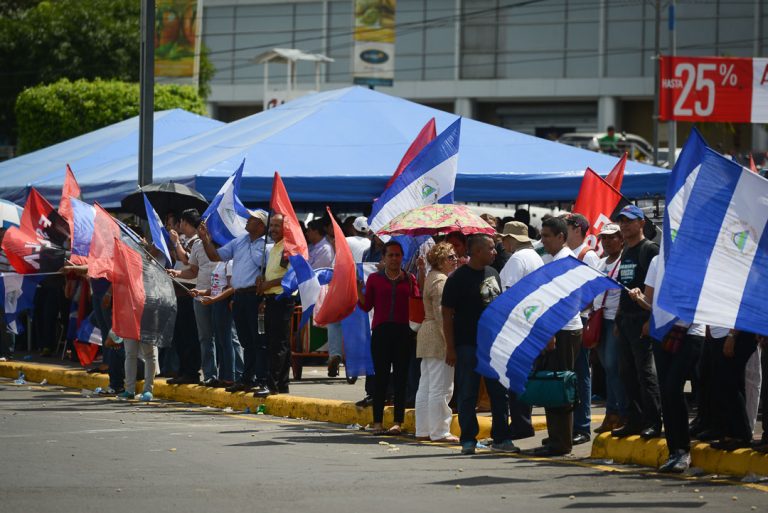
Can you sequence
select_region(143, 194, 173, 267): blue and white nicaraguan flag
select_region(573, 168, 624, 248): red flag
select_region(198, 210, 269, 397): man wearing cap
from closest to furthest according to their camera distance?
1. select_region(573, 168, 624, 248): red flag
2. select_region(198, 210, 269, 397): man wearing cap
3. select_region(143, 194, 173, 267): blue and white nicaraguan flag

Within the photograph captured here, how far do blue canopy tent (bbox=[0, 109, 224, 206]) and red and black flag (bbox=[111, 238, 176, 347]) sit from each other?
502 cm

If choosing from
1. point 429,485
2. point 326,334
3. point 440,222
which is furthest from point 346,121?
point 429,485

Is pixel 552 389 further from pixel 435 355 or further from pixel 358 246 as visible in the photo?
pixel 358 246

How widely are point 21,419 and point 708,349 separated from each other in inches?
246

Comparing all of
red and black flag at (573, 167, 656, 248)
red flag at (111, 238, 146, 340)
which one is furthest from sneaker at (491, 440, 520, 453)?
red flag at (111, 238, 146, 340)

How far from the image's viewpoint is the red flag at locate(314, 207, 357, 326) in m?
13.5

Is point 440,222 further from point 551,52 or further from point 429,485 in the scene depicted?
point 551,52

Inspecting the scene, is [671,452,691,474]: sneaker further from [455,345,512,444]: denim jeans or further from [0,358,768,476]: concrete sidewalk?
[455,345,512,444]: denim jeans

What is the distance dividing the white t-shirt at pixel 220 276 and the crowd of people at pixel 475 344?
0.01 m

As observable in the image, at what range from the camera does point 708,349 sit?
10.9 meters

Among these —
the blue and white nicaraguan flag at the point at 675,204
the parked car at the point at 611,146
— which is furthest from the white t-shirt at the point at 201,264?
the parked car at the point at 611,146

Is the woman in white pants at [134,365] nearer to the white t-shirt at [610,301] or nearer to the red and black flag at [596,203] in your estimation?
the red and black flag at [596,203]

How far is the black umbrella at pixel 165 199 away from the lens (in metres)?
17.5

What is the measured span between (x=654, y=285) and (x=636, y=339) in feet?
2.64
